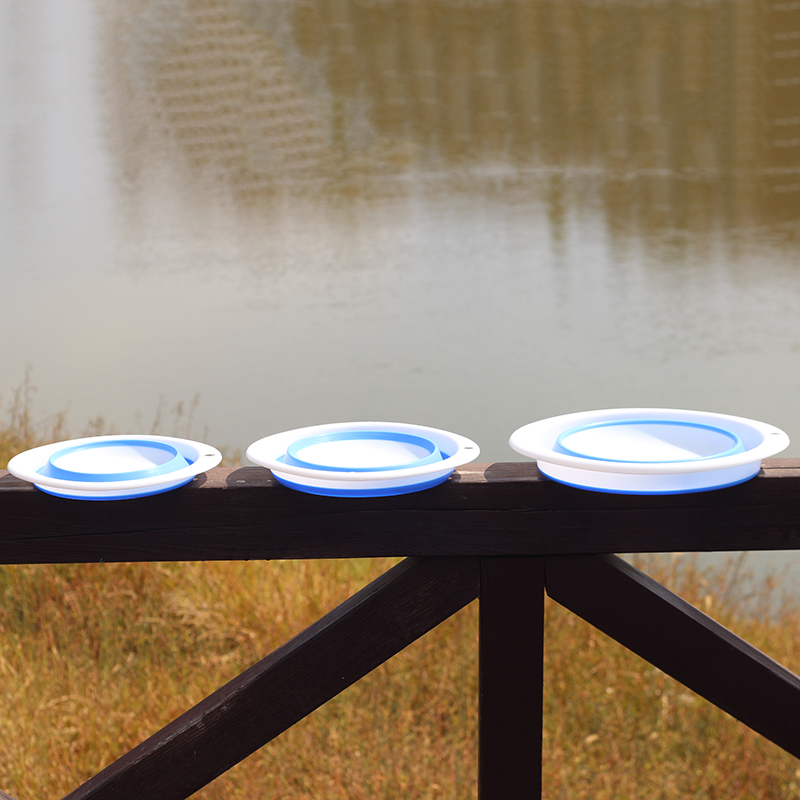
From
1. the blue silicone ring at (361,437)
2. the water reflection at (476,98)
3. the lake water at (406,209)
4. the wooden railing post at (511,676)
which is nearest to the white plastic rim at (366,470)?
the blue silicone ring at (361,437)

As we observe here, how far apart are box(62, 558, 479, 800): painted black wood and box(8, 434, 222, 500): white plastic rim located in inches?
8.9

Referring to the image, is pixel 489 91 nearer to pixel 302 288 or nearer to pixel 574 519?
pixel 302 288

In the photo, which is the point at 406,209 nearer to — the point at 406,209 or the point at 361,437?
the point at 406,209

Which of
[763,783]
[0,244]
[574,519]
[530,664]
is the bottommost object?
[763,783]

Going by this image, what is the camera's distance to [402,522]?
28.9 inches

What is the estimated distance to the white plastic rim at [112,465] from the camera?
0.71 metres

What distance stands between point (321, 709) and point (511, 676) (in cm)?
133

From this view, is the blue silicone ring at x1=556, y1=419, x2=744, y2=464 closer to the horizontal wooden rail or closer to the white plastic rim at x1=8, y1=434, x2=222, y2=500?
the horizontal wooden rail

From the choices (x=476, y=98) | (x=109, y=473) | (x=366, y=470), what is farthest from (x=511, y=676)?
(x=476, y=98)

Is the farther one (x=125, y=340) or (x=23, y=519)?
(x=125, y=340)

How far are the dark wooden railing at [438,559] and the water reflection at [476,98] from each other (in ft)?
37.0

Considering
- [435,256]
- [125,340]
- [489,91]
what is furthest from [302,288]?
[489,91]

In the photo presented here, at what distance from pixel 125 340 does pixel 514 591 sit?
946 centimetres

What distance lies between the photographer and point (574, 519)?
0.74 metres
